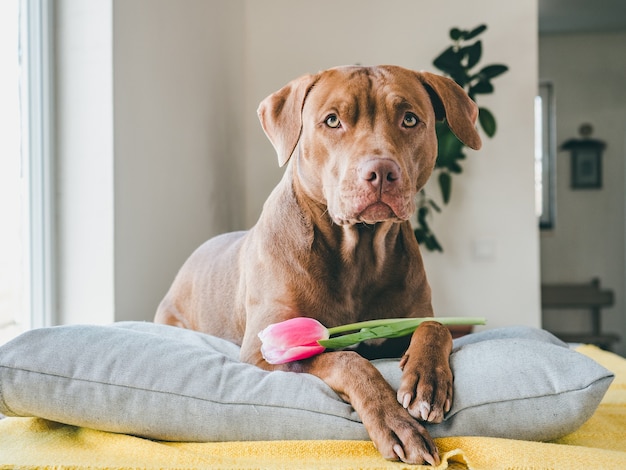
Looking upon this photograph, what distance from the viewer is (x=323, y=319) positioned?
146cm

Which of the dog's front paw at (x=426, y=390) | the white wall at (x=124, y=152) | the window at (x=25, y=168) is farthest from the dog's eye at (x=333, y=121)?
the window at (x=25, y=168)

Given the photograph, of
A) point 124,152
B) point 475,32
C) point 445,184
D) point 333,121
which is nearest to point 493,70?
point 475,32

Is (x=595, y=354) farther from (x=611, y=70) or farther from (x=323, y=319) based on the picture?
(x=611, y=70)

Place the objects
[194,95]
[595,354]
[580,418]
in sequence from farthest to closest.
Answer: [194,95], [595,354], [580,418]

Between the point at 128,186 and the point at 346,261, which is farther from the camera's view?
the point at 128,186

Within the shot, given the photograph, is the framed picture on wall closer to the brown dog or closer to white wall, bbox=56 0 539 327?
white wall, bbox=56 0 539 327

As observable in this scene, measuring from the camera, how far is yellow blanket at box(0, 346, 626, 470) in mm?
963

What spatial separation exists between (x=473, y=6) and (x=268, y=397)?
3464 mm

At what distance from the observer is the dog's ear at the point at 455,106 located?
59.4 inches

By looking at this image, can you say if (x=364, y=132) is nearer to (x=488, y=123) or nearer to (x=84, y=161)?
(x=84, y=161)

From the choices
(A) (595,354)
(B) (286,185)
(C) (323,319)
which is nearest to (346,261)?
(C) (323,319)

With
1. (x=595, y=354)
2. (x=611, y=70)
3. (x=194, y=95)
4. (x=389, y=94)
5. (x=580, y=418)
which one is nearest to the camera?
(x=580, y=418)

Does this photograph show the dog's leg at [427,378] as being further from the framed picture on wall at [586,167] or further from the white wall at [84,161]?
the framed picture on wall at [586,167]

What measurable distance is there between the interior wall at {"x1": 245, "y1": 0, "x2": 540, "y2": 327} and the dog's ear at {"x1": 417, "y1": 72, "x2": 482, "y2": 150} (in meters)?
2.50
